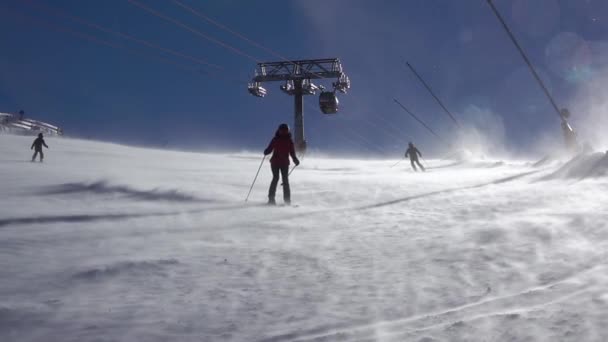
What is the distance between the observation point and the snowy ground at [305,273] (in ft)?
8.50

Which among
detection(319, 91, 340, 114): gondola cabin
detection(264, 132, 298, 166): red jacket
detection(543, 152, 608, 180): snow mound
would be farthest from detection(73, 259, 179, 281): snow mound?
detection(319, 91, 340, 114): gondola cabin

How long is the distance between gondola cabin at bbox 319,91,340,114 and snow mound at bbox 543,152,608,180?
22.1 meters

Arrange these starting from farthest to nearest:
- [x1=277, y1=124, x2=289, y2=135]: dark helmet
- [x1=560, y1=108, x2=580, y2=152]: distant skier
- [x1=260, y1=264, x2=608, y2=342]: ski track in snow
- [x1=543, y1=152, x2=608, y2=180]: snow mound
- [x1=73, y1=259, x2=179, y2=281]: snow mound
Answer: [x1=560, y1=108, x2=580, y2=152]: distant skier
[x1=543, y1=152, x2=608, y2=180]: snow mound
[x1=277, y1=124, x2=289, y2=135]: dark helmet
[x1=73, y1=259, x2=179, y2=281]: snow mound
[x1=260, y1=264, x2=608, y2=342]: ski track in snow

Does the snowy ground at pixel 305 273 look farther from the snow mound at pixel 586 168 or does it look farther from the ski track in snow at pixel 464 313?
the snow mound at pixel 586 168

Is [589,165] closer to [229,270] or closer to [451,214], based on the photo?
[451,214]

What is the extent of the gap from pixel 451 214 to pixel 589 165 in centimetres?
648

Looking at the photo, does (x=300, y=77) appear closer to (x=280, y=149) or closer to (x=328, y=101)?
(x=328, y=101)

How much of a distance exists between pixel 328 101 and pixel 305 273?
29724 mm

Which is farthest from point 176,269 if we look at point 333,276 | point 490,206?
point 490,206

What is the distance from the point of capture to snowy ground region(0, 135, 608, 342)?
2.59 m

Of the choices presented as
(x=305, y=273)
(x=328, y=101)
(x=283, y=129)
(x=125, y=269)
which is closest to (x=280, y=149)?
(x=283, y=129)

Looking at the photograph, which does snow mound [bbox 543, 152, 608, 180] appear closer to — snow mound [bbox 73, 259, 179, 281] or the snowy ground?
the snowy ground

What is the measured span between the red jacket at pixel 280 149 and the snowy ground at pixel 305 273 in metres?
1.71

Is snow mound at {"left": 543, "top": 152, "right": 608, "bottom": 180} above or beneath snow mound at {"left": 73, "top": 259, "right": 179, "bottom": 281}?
above
